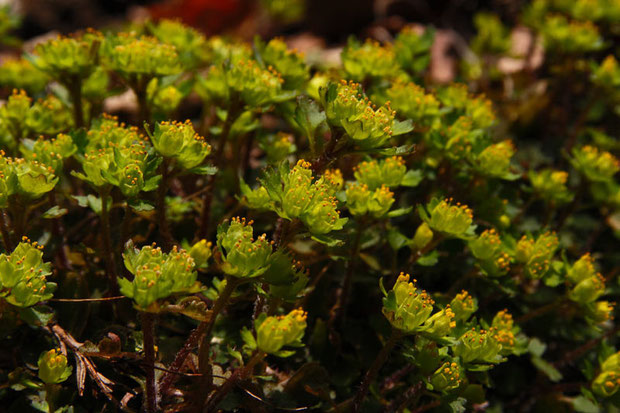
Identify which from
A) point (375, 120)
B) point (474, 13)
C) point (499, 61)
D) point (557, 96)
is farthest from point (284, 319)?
point (474, 13)

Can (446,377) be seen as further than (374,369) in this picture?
No

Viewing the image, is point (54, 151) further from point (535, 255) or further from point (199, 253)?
point (535, 255)

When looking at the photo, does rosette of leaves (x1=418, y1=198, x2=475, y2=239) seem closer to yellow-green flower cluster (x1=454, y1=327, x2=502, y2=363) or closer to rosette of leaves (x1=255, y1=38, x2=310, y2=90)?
yellow-green flower cluster (x1=454, y1=327, x2=502, y2=363)

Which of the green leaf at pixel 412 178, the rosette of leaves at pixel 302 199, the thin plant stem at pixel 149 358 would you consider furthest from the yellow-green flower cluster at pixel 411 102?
the thin plant stem at pixel 149 358

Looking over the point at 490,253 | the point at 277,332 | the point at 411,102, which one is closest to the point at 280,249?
the point at 277,332

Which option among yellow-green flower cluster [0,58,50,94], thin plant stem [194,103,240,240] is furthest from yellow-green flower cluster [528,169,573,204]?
yellow-green flower cluster [0,58,50,94]

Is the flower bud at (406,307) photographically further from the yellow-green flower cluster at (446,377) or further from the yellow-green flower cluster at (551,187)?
the yellow-green flower cluster at (551,187)

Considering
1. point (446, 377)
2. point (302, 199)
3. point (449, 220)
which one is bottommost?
point (446, 377)
